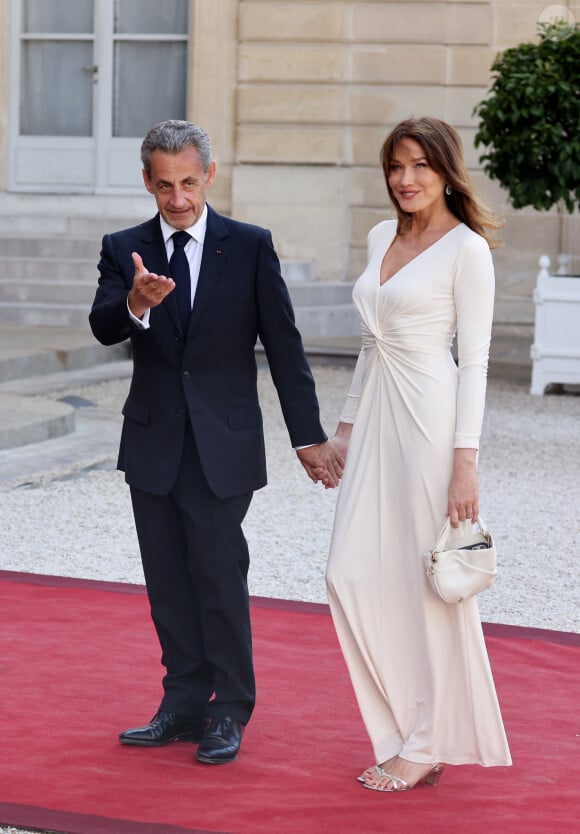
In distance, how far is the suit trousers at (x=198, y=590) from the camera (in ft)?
12.0

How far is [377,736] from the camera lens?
3520 millimetres

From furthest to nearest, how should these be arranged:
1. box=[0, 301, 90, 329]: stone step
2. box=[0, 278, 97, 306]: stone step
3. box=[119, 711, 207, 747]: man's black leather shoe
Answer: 1. box=[0, 278, 97, 306]: stone step
2. box=[0, 301, 90, 329]: stone step
3. box=[119, 711, 207, 747]: man's black leather shoe

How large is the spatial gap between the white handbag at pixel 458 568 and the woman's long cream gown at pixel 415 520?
0.09 meters

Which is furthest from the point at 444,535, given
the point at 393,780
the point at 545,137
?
the point at 545,137

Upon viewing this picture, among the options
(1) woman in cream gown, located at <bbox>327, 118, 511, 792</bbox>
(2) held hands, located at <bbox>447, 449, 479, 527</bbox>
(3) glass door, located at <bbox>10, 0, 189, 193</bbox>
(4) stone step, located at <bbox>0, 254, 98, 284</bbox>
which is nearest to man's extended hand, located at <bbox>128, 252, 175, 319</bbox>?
(1) woman in cream gown, located at <bbox>327, 118, 511, 792</bbox>

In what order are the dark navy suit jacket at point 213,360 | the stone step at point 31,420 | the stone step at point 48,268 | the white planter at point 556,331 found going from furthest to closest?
the stone step at point 48,268 → the white planter at point 556,331 → the stone step at point 31,420 → the dark navy suit jacket at point 213,360

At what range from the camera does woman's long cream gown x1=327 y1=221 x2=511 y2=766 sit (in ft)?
11.3

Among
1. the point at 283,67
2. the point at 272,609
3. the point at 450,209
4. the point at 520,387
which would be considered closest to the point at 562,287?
the point at 520,387

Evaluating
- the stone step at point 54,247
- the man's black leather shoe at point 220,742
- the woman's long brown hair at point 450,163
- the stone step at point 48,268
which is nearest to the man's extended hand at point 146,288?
the woman's long brown hair at point 450,163

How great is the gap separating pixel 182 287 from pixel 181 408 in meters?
0.29

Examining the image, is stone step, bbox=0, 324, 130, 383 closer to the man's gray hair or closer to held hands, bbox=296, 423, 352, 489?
held hands, bbox=296, 423, 352, 489

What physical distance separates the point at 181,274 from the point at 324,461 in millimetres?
578

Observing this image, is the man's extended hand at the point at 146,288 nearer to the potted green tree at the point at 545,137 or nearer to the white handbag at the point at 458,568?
the white handbag at the point at 458,568

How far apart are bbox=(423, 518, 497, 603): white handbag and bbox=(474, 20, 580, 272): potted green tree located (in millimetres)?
7878
